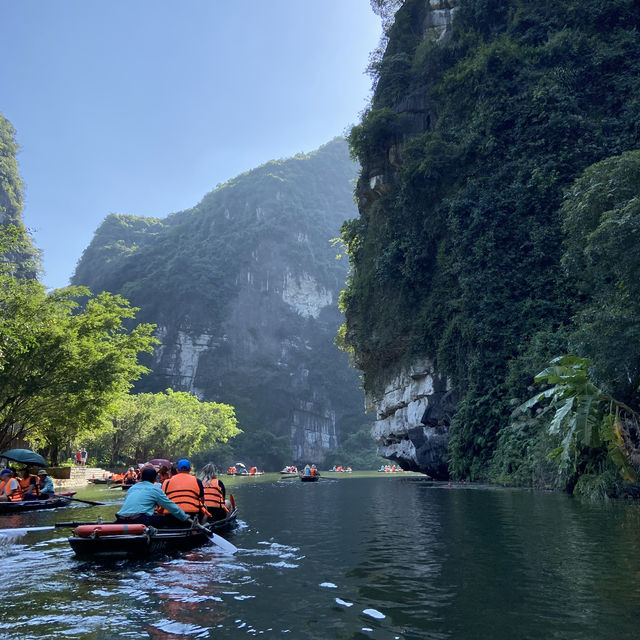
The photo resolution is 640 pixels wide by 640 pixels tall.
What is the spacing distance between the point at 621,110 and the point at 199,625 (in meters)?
28.4

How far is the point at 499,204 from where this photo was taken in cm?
2723

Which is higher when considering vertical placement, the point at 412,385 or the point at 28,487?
the point at 412,385

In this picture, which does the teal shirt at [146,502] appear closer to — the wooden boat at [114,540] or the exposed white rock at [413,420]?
the wooden boat at [114,540]

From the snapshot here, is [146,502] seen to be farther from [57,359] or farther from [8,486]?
[57,359]

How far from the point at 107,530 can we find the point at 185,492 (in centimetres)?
208

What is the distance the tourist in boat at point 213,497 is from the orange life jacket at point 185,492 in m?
1.37

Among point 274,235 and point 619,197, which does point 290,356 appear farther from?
point 619,197

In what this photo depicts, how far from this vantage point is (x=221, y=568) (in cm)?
788

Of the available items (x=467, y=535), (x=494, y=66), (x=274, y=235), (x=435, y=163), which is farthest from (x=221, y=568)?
(x=274, y=235)

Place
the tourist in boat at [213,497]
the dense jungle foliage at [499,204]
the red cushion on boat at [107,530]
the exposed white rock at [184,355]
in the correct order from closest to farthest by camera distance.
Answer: the red cushion on boat at [107,530] → the tourist in boat at [213,497] → the dense jungle foliage at [499,204] → the exposed white rock at [184,355]

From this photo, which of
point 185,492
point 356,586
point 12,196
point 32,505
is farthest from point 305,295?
point 356,586

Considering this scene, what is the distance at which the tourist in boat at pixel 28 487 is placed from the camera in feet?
54.6

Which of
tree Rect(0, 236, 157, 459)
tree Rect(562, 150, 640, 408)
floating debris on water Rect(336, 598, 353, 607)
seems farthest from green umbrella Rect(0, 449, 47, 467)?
tree Rect(562, 150, 640, 408)

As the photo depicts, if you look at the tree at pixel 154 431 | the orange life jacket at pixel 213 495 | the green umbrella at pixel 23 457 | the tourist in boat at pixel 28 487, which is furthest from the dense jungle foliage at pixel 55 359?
the tree at pixel 154 431
